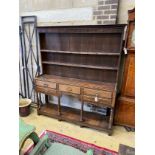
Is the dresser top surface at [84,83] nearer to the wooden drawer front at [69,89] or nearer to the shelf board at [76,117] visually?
the wooden drawer front at [69,89]

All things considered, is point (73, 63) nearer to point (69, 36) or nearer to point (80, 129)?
point (69, 36)

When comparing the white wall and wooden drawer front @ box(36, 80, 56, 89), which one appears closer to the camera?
the white wall

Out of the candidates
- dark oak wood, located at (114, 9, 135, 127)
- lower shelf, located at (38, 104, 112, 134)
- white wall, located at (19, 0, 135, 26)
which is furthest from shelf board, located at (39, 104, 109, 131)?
white wall, located at (19, 0, 135, 26)

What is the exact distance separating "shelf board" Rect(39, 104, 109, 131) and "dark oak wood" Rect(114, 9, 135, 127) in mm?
265

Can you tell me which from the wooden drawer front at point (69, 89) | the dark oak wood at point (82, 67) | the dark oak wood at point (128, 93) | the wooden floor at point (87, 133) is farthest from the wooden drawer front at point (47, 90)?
the dark oak wood at point (128, 93)

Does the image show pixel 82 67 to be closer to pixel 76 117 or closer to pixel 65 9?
pixel 76 117

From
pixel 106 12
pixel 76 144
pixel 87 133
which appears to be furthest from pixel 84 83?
pixel 106 12

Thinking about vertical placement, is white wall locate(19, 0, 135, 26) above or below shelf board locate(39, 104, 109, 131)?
above

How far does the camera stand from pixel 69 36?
249 cm

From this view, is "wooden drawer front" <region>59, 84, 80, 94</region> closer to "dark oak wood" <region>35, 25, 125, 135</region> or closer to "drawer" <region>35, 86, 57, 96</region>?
"dark oak wood" <region>35, 25, 125, 135</region>

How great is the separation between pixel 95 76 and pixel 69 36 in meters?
0.83

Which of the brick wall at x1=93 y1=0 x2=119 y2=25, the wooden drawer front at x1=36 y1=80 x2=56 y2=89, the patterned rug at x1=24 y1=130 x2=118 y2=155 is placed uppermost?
the brick wall at x1=93 y1=0 x2=119 y2=25

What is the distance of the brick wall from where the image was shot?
215 cm
